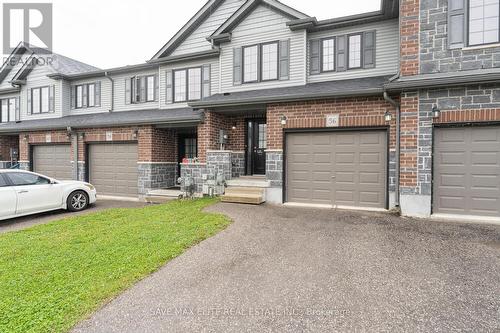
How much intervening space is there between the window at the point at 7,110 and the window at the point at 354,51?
59.8 feet

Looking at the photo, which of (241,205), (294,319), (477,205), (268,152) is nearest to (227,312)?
(294,319)

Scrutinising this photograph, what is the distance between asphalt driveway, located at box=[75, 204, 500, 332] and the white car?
581 centimetres

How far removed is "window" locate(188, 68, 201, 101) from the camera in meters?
11.4

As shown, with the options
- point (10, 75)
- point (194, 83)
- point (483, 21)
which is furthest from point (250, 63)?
point (10, 75)

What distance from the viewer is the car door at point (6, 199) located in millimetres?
7000

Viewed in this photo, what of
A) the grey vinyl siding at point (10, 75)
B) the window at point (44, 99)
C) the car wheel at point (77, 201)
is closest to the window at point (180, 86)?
the car wheel at point (77, 201)

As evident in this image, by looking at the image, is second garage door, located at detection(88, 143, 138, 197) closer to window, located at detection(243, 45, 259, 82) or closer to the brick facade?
window, located at detection(243, 45, 259, 82)

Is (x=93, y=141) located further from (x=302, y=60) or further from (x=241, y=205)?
(x=302, y=60)

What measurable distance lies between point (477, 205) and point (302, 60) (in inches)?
257

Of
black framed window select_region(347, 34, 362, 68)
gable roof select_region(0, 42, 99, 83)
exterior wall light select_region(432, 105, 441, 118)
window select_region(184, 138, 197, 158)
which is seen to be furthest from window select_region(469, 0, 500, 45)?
gable roof select_region(0, 42, 99, 83)

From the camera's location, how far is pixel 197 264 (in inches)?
163

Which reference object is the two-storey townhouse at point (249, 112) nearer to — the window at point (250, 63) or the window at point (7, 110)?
the window at point (250, 63)

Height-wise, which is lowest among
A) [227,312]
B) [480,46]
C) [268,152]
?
[227,312]

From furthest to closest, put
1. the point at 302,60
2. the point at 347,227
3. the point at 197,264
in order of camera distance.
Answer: the point at 302,60
the point at 347,227
the point at 197,264
